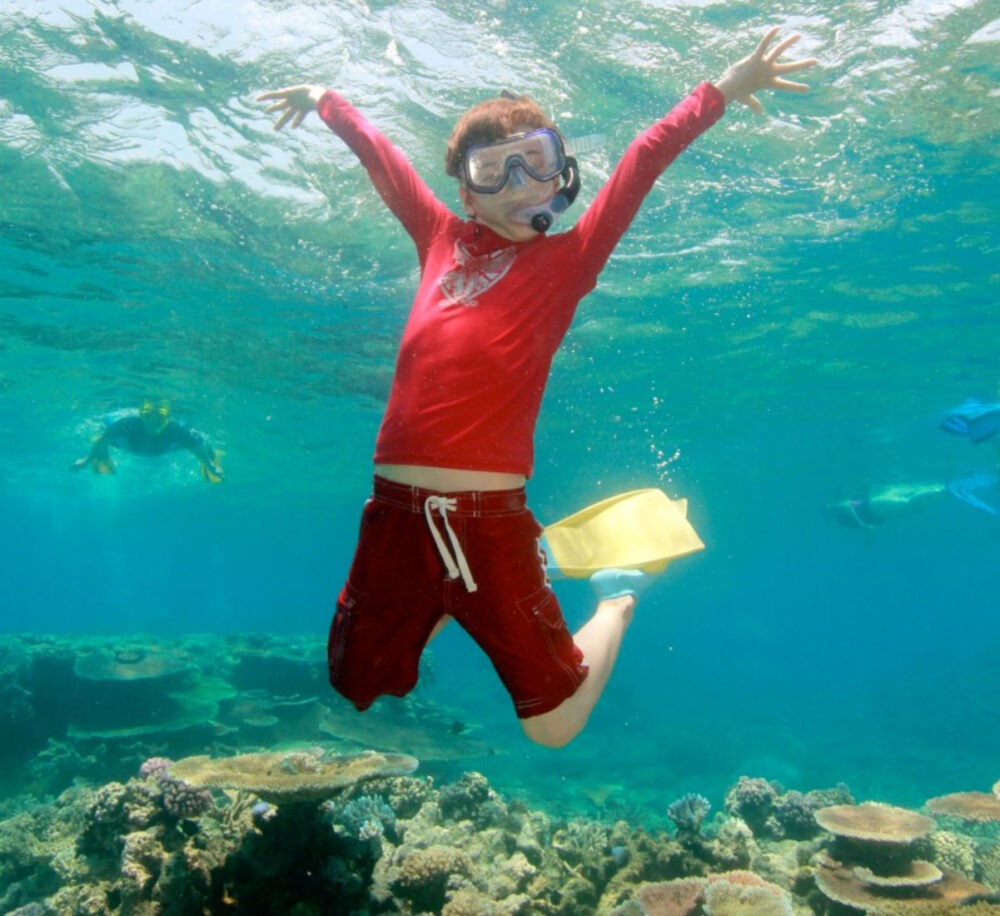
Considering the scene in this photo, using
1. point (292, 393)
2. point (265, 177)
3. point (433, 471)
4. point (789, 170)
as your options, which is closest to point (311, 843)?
point (433, 471)

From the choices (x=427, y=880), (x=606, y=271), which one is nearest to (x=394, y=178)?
(x=427, y=880)

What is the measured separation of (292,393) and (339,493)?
2419 cm

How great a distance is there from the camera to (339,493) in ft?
160

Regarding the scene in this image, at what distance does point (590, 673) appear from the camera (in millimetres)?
3867

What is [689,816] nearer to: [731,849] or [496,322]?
[731,849]

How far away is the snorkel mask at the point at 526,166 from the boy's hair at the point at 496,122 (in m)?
0.08

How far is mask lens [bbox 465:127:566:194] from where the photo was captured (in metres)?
3.62

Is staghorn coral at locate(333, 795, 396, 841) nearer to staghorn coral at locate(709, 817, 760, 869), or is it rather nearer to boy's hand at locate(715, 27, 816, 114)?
staghorn coral at locate(709, 817, 760, 869)

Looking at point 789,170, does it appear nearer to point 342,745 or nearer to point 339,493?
point 342,745

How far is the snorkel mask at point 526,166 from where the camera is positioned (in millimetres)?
3625

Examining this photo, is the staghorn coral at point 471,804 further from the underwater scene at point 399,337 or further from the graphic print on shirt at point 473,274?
the graphic print on shirt at point 473,274

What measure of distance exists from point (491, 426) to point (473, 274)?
0.96m

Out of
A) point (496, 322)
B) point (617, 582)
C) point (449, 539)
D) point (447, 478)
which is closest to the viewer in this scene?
point (449, 539)

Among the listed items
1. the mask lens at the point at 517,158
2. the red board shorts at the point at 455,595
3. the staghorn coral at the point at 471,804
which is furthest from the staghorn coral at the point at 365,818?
the mask lens at the point at 517,158
